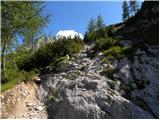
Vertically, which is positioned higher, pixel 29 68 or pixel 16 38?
pixel 16 38

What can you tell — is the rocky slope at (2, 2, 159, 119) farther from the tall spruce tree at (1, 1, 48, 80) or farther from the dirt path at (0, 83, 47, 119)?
the tall spruce tree at (1, 1, 48, 80)

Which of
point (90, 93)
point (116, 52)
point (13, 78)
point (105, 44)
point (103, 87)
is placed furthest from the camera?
point (105, 44)

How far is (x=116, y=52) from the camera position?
21594mm

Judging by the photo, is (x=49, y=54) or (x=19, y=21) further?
(x=49, y=54)

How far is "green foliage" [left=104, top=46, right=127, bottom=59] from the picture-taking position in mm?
21117

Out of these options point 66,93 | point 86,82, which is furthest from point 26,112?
point 86,82

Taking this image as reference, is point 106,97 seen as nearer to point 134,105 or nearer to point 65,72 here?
point 134,105

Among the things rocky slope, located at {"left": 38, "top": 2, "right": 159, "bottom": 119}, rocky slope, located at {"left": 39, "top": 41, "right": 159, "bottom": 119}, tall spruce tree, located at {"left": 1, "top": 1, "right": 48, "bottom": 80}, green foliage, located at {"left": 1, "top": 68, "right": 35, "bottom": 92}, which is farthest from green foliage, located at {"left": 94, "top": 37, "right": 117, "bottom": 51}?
green foliage, located at {"left": 1, "top": 68, "right": 35, "bottom": 92}

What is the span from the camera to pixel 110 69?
1938 centimetres

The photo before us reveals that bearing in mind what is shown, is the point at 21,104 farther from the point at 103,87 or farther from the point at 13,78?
the point at 103,87

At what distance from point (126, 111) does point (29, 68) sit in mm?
9729

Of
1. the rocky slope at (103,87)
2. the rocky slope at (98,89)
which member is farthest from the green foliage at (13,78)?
the rocky slope at (103,87)

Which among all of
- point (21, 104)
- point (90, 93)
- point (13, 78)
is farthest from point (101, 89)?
point (13, 78)

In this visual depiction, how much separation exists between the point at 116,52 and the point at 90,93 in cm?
553
